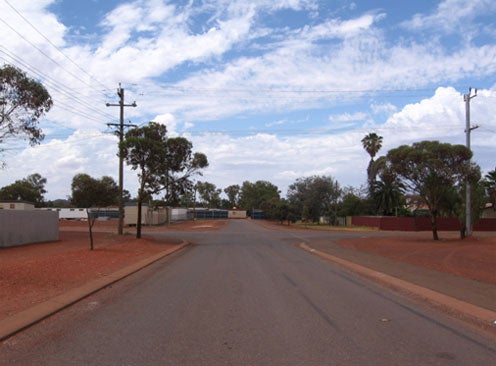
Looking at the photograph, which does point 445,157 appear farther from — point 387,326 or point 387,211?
point 387,211

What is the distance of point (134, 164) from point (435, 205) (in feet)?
71.3

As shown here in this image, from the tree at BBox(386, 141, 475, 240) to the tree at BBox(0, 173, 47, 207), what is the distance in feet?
308

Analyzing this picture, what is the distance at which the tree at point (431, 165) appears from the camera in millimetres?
34125

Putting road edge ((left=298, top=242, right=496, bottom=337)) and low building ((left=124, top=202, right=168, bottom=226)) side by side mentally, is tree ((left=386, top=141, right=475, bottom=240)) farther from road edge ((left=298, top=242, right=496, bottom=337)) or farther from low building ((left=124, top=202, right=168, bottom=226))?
low building ((left=124, top=202, right=168, bottom=226))

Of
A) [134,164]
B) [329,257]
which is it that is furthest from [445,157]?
[134,164]

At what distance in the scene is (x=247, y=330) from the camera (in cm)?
795

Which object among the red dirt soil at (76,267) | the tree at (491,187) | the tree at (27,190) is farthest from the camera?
the tree at (27,190)

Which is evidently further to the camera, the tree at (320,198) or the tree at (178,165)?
the tree at (320,198)

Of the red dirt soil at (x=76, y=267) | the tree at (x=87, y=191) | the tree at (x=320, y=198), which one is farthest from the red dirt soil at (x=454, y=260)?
the tree at (x=320, y=198)

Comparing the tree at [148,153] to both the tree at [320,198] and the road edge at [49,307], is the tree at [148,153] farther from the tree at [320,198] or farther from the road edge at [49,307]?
the tree at [320,198]

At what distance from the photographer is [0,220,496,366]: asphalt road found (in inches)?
253

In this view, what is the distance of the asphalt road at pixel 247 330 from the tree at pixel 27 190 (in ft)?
356

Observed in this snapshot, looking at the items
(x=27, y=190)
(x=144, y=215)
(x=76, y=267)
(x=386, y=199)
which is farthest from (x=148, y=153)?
(x=27, y=190)

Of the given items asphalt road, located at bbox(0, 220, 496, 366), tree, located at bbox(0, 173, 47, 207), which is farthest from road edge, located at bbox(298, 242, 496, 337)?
tree, located at bbox(0, 173, 47, 207)
